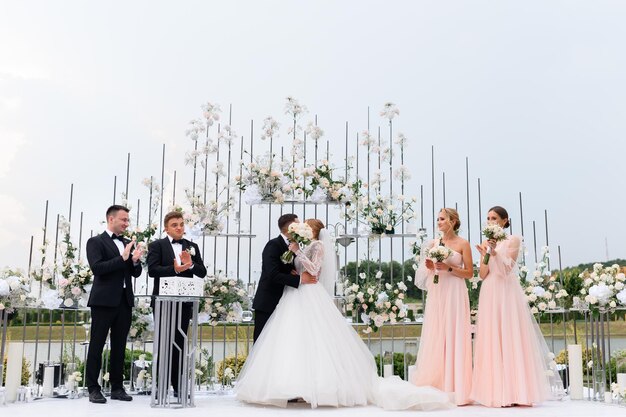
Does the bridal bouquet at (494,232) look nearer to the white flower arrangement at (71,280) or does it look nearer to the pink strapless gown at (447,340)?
the pink strapless gown at (447,340)

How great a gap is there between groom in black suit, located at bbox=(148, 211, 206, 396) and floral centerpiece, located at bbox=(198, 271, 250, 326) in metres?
0.67

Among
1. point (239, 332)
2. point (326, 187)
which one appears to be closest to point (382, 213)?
point (326, 187)

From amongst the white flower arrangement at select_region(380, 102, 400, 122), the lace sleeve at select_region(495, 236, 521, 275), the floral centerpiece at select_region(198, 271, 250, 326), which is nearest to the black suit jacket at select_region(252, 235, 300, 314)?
the floral centerpiece at select_region(198, 271, 250, 326)

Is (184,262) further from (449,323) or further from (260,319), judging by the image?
(449,323)

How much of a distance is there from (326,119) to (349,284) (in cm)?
225

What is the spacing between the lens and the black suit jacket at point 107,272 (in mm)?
5496

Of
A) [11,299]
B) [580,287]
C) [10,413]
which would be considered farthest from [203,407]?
[580,287]

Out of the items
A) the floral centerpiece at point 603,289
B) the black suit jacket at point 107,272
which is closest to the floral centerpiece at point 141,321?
the black suit jacket at point 107,272

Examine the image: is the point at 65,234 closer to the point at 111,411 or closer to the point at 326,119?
the point at 111,411

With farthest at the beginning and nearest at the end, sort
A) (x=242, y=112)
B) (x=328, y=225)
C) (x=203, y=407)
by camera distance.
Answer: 1. (x=242, y=112)
2. (x=328, y=225)
3. (x=203, y=407)

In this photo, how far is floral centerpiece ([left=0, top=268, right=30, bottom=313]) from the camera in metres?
5.59

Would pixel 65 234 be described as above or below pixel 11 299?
above

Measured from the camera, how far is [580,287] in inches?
255

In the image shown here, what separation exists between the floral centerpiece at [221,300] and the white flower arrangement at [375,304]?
3.72 feet
